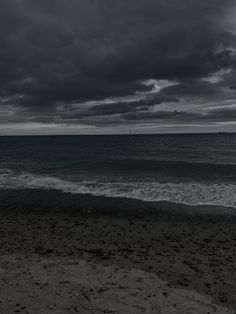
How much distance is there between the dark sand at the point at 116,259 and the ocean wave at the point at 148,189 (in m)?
2.45

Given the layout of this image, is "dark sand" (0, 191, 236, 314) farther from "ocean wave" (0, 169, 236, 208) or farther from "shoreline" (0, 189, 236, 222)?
"ocean wave" (0, 169, 236, 208)

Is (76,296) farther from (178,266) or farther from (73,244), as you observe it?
(73,244)

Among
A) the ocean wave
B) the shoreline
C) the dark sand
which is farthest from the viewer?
the ocean wave

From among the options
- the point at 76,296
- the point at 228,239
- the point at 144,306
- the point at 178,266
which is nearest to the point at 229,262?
the point at 178,266

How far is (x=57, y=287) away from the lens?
8.47 meters

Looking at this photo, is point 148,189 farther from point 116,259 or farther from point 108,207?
point 116,259

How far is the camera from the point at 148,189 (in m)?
26.6

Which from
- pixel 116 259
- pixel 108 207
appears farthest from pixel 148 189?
pixel 116 259

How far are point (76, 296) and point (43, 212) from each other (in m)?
12.3

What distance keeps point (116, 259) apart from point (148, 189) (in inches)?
611

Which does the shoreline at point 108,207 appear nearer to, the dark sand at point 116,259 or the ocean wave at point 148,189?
the dark sand at point 116,259

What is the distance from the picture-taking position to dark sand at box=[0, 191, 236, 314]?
25.7ft

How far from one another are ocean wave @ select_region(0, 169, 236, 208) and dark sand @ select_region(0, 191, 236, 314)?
2449 millimetres

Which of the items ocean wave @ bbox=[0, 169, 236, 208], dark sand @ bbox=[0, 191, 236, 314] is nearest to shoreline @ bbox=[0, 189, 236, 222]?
dark sand @ bbox=[0, 191, 236, 314]
